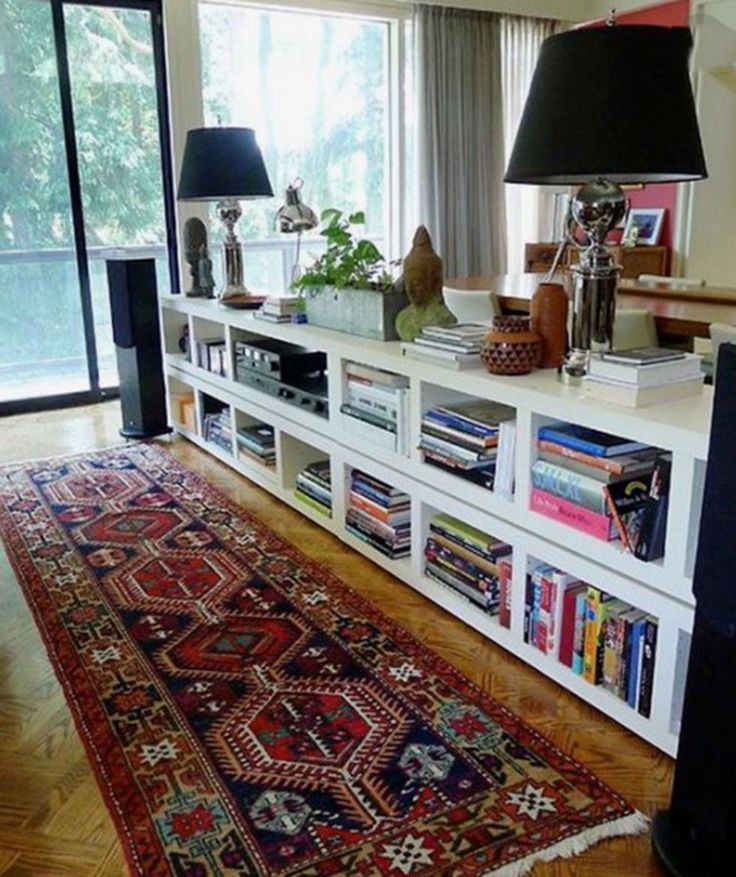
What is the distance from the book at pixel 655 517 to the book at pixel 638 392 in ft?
0.47

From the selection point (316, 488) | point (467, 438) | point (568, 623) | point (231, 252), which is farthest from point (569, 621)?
point (231, 252)

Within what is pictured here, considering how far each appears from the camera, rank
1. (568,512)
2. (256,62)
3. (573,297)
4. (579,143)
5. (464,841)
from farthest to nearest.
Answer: (256,62) < (573,297) < (568,512) < (579,143) < (464,841)

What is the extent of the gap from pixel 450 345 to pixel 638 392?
62 cm

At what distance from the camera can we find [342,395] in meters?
2.72

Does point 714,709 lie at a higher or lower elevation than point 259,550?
higher

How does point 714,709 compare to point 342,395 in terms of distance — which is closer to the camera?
point 714,709

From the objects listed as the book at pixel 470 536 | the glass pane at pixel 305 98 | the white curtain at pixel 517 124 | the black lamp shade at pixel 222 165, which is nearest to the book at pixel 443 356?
the book at pixel 470 536

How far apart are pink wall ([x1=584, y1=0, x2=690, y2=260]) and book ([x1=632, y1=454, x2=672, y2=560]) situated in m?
4.44

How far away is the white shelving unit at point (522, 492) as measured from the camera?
1.65 m

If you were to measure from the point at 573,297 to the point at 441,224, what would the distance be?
3909 mm

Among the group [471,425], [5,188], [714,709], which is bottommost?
[714,709]

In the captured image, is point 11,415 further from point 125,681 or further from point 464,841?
point 464,841

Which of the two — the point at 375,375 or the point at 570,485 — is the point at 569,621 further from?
the point at 375,375

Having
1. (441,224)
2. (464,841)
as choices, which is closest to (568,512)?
(464,841)
